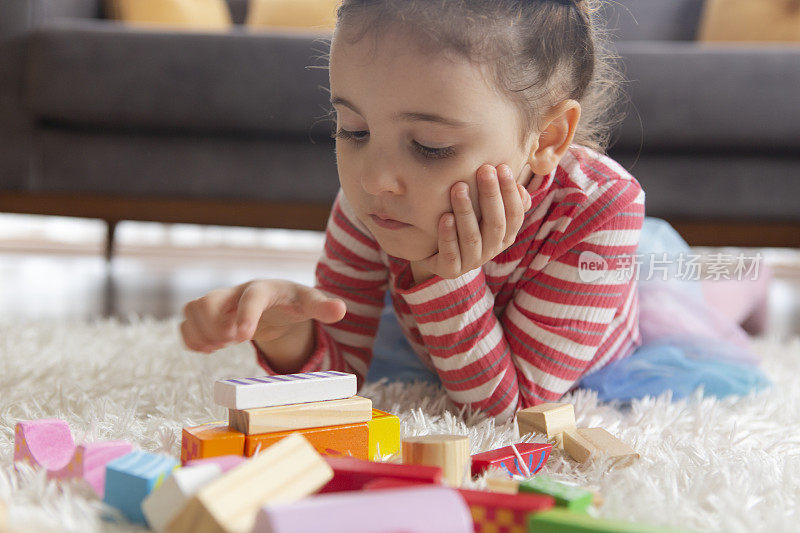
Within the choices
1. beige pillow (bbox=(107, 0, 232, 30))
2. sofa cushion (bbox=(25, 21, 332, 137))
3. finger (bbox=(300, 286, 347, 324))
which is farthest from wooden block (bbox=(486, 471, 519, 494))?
beige pillow (bbox=(107, 0, 232, 30))

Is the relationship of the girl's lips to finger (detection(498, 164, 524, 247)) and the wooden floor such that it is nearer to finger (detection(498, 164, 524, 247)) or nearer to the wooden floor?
finger (detection(498, 164, 524, 247))

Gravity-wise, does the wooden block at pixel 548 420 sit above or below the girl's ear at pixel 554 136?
below

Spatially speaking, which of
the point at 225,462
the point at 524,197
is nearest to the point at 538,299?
the point at 524,197

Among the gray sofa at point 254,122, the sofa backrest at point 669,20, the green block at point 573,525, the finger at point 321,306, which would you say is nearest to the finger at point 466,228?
the finger at point 321,306

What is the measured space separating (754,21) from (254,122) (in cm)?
124

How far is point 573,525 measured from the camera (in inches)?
17.1

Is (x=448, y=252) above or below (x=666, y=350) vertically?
above

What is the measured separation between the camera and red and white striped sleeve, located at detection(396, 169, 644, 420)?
0.84m

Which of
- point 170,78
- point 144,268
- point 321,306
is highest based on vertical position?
point 170,78

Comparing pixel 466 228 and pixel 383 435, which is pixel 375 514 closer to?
pixel 383 435

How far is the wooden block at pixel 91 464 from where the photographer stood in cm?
53

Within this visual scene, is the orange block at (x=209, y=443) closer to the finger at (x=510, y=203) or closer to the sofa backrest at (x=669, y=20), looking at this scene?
the finger at (x=510, y=203)

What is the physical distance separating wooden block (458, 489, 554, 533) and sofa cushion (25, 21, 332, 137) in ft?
4.04

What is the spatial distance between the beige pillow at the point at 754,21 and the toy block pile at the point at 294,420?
1.69 meters
